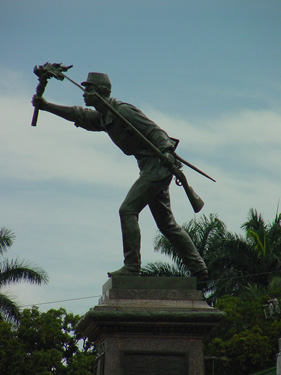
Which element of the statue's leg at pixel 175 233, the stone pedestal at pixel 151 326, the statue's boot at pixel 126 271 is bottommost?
the stone pedestal at pixel 151 326

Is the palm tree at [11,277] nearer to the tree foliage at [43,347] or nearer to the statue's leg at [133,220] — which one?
the tree foliage at [43,347]

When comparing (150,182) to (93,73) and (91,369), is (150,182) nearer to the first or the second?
(93,73)

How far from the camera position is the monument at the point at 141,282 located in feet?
30.3

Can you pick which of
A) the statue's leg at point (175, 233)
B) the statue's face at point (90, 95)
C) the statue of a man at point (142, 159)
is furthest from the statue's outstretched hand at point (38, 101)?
the statue's leg at point (175, 233)

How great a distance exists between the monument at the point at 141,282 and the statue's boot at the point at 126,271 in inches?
0.5

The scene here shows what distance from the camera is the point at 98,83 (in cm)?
1019

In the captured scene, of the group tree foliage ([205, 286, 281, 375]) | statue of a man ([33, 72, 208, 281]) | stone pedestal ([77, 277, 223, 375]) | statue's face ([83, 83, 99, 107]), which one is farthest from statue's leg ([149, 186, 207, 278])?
tree foliage ([205, 286, 281, 375])

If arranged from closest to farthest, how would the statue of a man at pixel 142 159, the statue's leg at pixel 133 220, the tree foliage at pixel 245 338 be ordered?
the statue's leg at pixel 133 220
the statue of a man at pixel 142 159
the tree foliage at pixel 245 338

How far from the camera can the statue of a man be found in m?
9.95

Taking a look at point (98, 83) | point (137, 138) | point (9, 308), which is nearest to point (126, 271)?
point (137, 138)

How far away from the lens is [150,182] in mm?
9969

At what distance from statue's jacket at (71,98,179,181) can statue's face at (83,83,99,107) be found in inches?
8.3

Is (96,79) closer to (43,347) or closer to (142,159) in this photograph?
(142,159)

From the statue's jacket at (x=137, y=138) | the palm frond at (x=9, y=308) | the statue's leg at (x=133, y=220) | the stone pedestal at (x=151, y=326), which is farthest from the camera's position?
the palm frond at (x=9, y=308)
